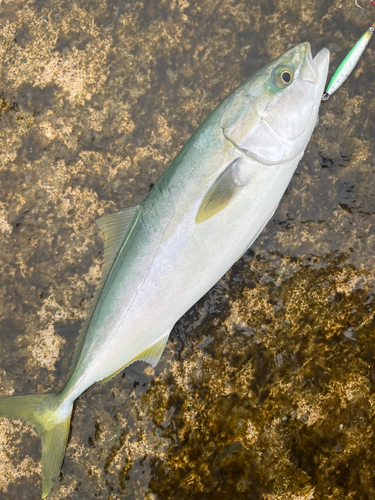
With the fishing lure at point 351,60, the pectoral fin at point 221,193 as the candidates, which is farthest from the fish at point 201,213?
the fishing lure at point 351,60

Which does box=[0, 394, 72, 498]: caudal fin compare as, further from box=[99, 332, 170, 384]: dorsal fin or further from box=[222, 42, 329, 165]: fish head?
box=[222, 42, 329, 165]: fish head

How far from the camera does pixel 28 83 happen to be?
2.91 m

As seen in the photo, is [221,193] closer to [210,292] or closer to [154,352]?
[210,292]

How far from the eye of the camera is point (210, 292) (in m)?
2.78

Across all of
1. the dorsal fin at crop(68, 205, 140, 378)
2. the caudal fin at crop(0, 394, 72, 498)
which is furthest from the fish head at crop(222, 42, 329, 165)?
the caudal fin at crop(0, 394, 72, 498)

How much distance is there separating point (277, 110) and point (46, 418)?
2323 mm

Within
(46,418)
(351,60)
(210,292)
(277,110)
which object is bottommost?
(210,292)

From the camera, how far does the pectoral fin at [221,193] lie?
2.24m

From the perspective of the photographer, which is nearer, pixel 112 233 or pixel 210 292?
pixel 112 233

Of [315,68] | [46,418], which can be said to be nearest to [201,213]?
[315,68]

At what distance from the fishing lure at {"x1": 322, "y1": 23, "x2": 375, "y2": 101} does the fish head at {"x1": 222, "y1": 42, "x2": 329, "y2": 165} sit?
416mm

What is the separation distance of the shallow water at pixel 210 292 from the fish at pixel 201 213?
42cm

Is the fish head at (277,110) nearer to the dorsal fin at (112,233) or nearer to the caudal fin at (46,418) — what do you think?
the dorsal fin at (112,233)

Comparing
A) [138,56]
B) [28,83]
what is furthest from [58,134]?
[138,56]
